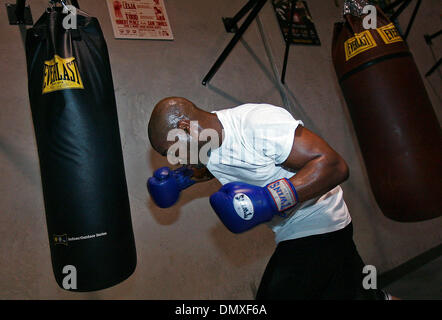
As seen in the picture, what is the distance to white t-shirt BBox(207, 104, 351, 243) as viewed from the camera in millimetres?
1263

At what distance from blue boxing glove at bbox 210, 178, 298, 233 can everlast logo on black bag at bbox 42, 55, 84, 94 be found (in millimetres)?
741

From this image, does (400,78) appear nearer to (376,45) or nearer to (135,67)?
(376,45)

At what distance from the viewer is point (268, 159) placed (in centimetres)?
135

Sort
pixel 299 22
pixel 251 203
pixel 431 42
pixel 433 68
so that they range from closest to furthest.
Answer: pixel 251 203
pixel 299 22
pixel 433 68
pixel 431 42

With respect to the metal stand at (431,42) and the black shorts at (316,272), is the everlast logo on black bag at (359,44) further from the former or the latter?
the metal stand at (431,42)

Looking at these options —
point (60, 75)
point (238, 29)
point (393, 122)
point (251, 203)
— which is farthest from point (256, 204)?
point (238, 29)

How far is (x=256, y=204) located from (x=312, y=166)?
0.25 meters

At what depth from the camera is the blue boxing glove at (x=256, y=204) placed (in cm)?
114

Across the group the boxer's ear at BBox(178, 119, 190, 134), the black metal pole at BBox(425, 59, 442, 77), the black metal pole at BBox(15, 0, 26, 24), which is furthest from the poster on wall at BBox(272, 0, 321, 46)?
the black metal pole at BBox(15, 0, 26, 24)

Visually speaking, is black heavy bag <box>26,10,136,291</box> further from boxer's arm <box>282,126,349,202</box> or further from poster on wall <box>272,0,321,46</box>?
poster on wall <box>272,0,321,46</box>

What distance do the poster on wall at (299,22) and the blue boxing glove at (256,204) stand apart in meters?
1.96

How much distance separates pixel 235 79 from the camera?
8.08 ft

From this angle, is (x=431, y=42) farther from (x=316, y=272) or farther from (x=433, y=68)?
(x=316, y=272)

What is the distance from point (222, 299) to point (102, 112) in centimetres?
151
